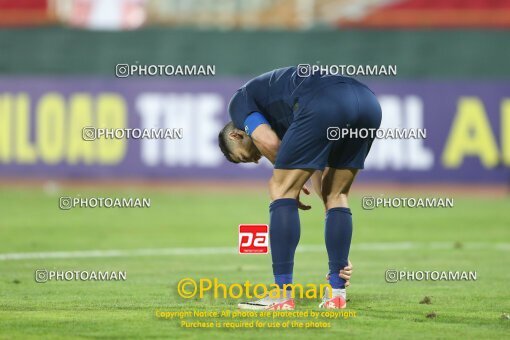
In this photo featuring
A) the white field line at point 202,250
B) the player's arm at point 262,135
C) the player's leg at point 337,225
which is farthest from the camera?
the white field line at point 202,250

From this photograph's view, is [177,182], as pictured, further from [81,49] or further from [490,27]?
[490,27]

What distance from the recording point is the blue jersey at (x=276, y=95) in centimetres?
816

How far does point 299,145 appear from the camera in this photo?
795 centimetres

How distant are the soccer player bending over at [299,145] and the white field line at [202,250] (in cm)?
451

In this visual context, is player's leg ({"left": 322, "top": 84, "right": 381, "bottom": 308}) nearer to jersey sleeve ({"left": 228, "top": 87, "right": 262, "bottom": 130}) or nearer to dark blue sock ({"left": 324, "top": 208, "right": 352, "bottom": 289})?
dark blue sock ({"left": 324, "top": 208, "right": 352, "bottom": 289})

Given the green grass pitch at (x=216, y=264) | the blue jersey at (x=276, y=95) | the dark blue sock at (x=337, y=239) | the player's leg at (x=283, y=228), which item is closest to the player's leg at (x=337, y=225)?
the dark blue sock at (x=337, y=239)

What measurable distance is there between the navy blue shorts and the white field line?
16.4 ft

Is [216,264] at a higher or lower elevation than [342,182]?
lower

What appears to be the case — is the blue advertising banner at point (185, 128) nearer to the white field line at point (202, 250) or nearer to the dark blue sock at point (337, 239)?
the white field line at point (202, 250)

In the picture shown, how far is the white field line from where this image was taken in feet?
40.9

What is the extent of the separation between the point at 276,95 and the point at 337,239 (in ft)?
3.94

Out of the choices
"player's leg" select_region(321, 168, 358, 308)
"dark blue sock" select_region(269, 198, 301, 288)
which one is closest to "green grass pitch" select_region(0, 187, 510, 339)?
"player's leg" select_region(321, 168, 358, 308)

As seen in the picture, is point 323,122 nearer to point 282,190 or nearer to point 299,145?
point 299,145

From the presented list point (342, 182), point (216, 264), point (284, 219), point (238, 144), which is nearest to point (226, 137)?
point (238, 144)
